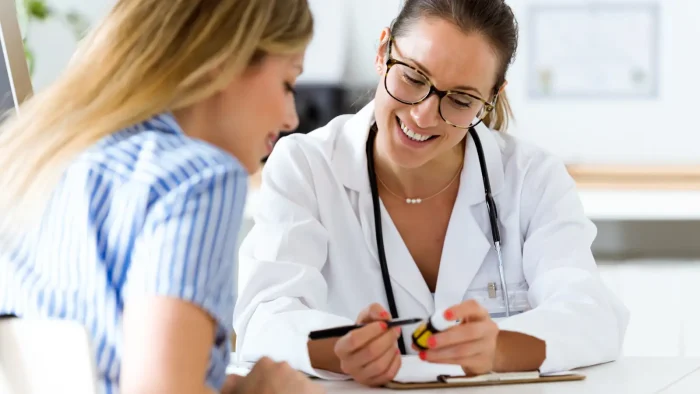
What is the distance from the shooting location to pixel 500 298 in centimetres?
179

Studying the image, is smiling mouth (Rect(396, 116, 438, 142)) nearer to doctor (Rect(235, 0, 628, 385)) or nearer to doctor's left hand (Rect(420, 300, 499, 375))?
doctor (Rect(235, 0, 628, 385))

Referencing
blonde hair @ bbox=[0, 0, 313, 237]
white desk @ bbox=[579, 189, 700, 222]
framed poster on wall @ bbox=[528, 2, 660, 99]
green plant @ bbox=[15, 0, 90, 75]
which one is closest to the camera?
blonde hair @ bbox=[0, 0, 313, 237]

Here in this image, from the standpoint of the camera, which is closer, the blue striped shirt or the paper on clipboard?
the blue striped shirt

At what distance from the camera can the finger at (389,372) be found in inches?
50.8

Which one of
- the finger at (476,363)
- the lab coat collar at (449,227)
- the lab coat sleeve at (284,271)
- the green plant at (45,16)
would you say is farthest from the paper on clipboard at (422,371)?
the green plant at (45,16)

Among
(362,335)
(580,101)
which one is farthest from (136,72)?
(580,101)

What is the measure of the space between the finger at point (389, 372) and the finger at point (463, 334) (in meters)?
0.05

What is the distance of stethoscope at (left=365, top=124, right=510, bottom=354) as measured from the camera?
1763 mm

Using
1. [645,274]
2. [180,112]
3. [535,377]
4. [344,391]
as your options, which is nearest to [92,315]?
[180,112]

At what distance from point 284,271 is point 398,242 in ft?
0.99

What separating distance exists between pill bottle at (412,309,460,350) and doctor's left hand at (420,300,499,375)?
10mm

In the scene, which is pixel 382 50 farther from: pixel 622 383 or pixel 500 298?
pixel 622 383

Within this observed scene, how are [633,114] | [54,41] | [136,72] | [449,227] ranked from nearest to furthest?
[136,72] < [449,227] < [633,114] < [54,41]

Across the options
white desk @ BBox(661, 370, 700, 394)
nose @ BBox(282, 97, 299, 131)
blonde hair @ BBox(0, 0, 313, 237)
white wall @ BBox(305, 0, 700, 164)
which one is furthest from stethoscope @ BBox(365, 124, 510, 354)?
white wall @ BBox(305, 0, 700, 164)
